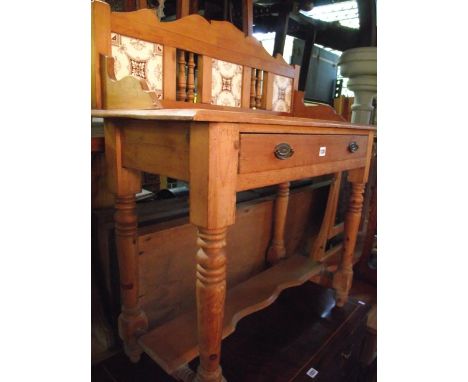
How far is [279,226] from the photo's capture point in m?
1.56

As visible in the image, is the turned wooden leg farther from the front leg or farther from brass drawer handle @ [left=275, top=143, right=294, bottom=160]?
the front leg

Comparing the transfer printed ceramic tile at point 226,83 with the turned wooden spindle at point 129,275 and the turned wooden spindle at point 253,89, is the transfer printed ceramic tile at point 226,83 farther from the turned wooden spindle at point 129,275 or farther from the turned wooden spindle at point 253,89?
the turned wooden spindle at point 129,275

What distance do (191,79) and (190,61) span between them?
65mm

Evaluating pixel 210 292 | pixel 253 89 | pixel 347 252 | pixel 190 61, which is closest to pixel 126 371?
pixel 210 292

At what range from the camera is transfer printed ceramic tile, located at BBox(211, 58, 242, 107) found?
1264mm

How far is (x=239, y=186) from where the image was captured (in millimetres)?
698

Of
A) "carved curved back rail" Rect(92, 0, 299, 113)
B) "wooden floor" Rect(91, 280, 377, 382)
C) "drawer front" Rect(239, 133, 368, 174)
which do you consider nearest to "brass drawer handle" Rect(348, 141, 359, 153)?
"drawer front" Rect(239, 133, 368, 174)

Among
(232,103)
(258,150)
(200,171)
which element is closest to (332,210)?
(232,103)

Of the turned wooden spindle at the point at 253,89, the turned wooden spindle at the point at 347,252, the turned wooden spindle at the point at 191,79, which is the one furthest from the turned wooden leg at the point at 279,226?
the turned wooden spindle at the point at 191,79

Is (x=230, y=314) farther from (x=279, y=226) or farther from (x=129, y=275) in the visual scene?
(x=279, y=226)

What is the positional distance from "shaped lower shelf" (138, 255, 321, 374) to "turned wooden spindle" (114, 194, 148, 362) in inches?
2.6

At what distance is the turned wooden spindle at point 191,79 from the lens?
45.9 inches
